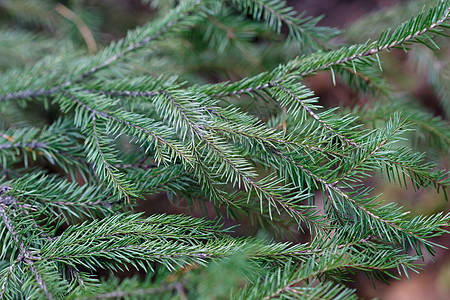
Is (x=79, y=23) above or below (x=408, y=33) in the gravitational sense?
below

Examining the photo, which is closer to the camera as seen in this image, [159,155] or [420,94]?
[159,155]

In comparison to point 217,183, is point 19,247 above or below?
below

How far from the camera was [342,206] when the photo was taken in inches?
22.5

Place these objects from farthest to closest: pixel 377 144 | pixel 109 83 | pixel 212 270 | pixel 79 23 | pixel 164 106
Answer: pixel 79 23, pixel 109 83, pixel 164 106, pixel 377 144, pixel 212 270

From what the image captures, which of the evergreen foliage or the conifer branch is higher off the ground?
the evergreen foliage

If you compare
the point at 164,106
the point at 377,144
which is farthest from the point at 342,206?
the point at 164,106

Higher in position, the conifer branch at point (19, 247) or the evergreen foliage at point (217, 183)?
the evergreen foliage at point (217, 183)

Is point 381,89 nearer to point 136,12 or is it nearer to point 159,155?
point 159,155

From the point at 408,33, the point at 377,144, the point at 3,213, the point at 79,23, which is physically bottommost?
the point at 3,213

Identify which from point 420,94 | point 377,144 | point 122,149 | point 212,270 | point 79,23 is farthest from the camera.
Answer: point 420,94

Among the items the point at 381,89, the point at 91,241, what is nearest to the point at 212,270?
the point at 91,241

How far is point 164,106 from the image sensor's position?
2.17ft

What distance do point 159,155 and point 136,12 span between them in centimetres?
121

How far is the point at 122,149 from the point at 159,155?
0.36m
